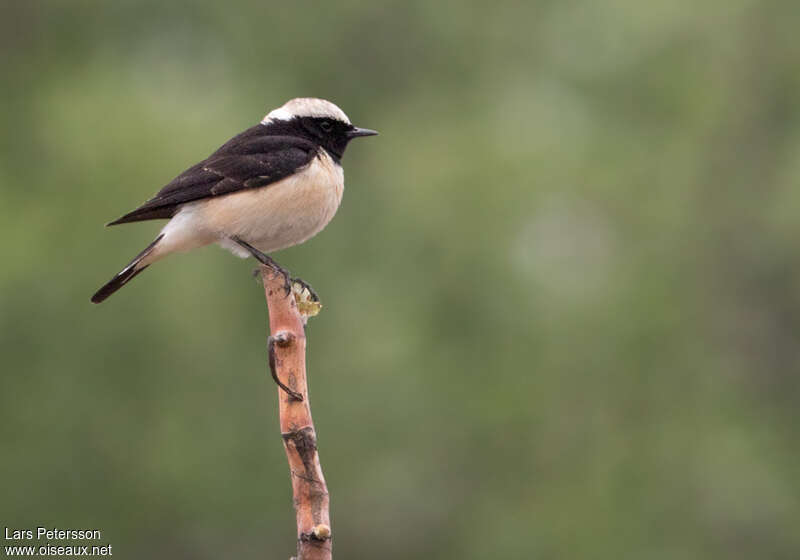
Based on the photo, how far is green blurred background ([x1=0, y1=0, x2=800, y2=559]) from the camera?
11.6 metres

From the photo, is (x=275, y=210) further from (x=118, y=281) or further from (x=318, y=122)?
(x=318, y=122)

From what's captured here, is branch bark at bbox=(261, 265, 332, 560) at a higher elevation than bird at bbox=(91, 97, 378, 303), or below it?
below

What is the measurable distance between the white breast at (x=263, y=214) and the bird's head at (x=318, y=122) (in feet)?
2.07

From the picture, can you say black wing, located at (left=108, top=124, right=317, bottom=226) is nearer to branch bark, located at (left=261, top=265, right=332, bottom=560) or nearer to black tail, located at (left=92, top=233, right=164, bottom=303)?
black tail, located at (left=92, top=233, right=164, bottom=303)

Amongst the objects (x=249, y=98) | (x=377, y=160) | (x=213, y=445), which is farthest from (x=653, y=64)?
(x=213, y=445)

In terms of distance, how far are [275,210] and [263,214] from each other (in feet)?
0.21

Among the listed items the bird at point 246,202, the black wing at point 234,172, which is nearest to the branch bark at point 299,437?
the bird at point 246,202

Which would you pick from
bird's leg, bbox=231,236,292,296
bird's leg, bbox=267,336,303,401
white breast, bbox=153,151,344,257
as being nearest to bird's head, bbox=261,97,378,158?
white breast, bbox=153,151,344,257

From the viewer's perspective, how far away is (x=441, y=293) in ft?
43.4

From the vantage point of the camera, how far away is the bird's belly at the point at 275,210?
19.7ft

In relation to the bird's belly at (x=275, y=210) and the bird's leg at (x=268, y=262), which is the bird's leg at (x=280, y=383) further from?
the bird's belly at (x=275, y=210)

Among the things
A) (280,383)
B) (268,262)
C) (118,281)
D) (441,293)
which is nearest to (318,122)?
(268,262)

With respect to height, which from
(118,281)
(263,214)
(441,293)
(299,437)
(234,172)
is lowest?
(299,437)

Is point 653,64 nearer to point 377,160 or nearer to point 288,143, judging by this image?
point 377,160
